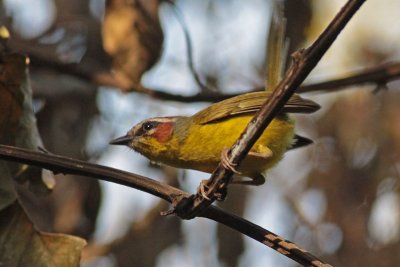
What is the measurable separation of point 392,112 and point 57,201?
2.19 meters

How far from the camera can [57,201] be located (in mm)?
3559

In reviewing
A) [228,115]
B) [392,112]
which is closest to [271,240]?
[228,115]

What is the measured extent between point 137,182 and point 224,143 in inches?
45.1

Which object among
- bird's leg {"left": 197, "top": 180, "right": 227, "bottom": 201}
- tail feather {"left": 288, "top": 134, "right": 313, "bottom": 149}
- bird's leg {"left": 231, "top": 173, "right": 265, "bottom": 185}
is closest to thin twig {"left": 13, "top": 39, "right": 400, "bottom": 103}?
tail feather {"left": 288, "top": 134, "right": 313, "bottom": 149}

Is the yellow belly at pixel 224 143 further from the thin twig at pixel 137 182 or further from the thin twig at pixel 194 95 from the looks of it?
the thin twig at pixel 137 182

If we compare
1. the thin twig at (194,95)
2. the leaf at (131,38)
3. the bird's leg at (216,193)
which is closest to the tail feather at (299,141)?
the thin twig at (194,95)

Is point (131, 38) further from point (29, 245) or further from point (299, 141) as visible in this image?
point (29, 245)

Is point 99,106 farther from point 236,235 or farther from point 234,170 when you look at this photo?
point 234,170

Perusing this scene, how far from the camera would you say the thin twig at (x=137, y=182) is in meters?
1.57

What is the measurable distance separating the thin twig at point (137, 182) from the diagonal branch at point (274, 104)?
46 millimetres

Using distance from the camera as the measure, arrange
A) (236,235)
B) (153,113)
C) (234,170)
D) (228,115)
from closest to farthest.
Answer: (234,170) < (228,115) < (236,235) < (153,113)

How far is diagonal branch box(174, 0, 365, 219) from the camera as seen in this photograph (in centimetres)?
127

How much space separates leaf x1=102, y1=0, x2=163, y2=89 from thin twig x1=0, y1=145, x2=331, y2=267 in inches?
70.6

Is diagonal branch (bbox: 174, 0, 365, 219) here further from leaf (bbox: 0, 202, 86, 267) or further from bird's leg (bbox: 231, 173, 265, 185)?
bird's leg (bbox: 231, 173, 265, 185)
